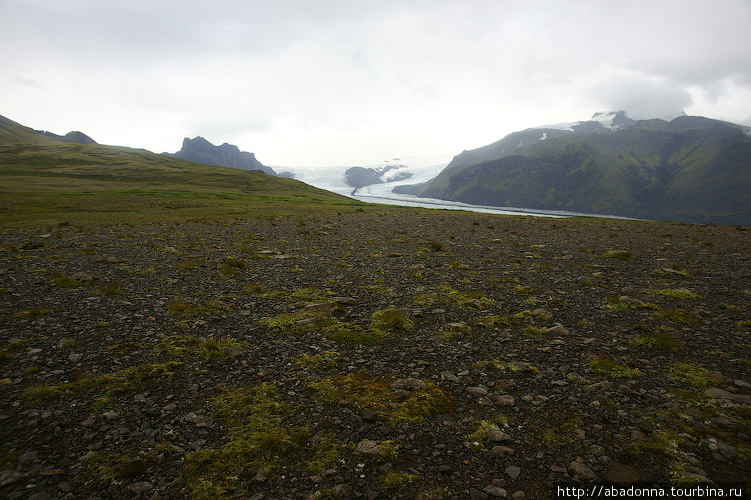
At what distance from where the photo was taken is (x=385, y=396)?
789 cm

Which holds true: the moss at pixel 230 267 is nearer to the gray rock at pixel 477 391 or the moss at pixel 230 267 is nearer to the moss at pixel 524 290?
the gray rock at pixel 477 391

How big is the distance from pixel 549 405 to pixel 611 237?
30.9m

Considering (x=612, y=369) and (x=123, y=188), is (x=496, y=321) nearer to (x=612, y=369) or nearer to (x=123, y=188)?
(x=612, y=369)

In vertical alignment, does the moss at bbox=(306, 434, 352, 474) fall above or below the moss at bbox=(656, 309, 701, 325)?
below

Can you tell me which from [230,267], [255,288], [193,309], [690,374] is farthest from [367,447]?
[230,267]

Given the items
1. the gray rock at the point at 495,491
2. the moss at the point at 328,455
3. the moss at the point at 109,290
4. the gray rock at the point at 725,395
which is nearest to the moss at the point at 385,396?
the moss at the point at 328,455

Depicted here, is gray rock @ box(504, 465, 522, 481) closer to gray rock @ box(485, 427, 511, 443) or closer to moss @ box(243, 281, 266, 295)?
gray rock @ box(485, 427, 511, 443)

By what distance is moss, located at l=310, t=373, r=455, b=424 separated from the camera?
732cm

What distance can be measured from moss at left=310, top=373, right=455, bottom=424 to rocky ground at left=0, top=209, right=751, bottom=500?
0.05 meters

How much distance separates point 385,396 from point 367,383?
72 cm

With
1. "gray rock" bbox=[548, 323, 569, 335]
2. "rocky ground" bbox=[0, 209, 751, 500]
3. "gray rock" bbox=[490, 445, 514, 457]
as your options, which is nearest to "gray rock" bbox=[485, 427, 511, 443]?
"rocky ground" bbox=[0, 209, 751, 500]

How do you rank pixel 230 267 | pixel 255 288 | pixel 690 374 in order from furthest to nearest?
pixel 230 267, pixel 255 288, pixel 690 374

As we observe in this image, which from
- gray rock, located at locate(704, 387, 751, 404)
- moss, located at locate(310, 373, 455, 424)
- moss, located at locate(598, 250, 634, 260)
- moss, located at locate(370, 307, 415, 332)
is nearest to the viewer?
gray rock, located at locate(704, 387, 751, 404)

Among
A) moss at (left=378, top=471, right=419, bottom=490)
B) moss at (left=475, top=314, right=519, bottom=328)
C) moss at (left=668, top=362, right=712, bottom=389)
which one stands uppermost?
moss at (left=668, top=362, right=712, bottom=389)
